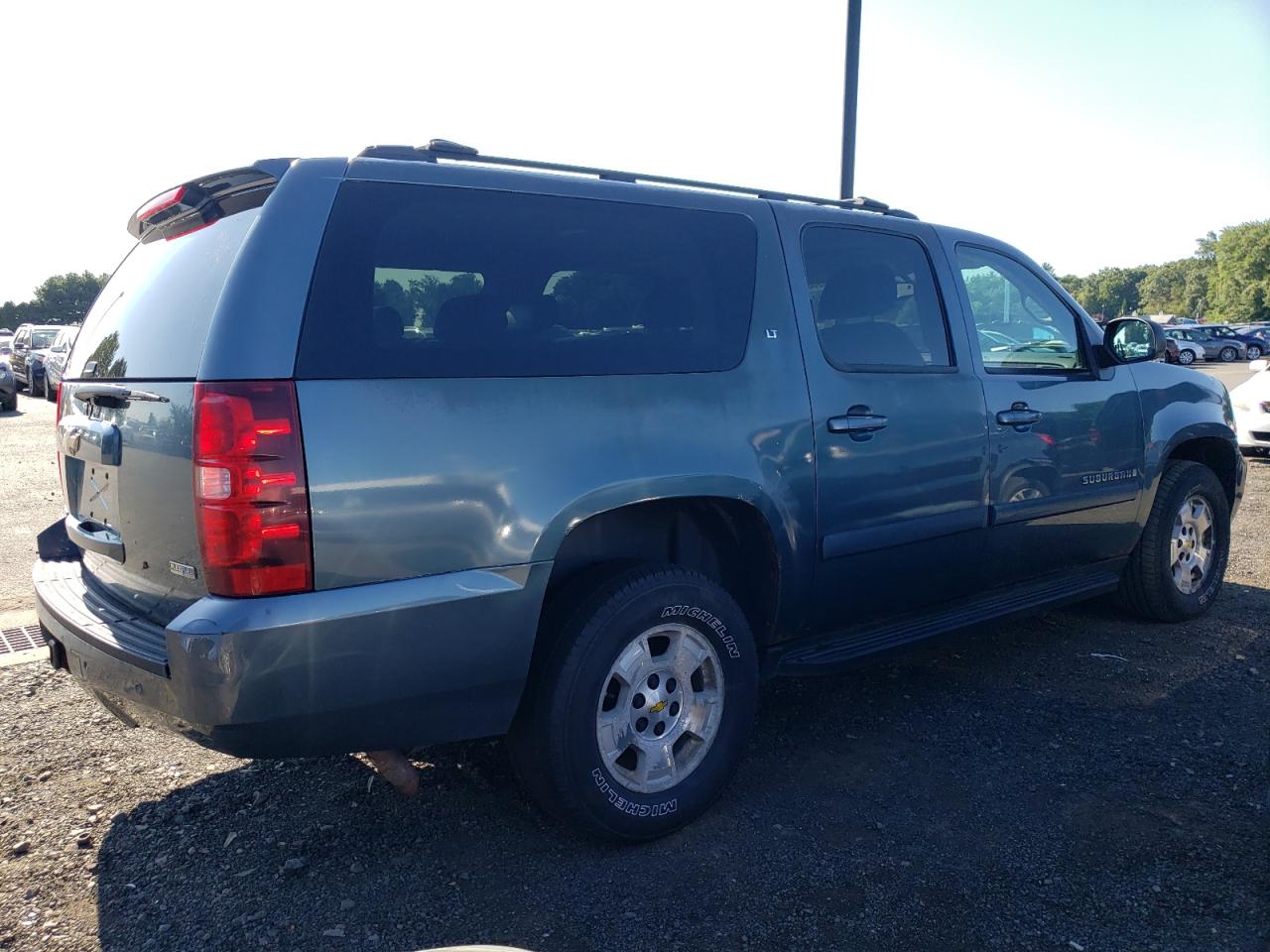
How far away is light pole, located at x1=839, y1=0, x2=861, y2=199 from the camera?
795cm

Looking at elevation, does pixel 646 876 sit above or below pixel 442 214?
below

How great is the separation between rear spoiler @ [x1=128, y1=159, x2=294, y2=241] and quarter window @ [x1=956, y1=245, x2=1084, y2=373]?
2881 mm

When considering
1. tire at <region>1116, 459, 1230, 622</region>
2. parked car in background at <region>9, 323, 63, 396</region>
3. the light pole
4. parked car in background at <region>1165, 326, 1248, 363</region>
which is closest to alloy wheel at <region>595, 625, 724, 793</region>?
tire at <region>1116, 459, 1230, 622</region>

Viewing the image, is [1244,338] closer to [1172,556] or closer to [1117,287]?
[1172,556]

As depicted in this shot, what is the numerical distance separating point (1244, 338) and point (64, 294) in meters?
109

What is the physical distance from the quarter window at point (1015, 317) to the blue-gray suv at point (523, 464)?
5cm

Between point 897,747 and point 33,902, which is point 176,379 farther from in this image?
point 897,747

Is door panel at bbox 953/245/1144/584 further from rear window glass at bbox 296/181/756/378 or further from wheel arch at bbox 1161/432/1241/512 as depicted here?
rear window glass at bbox 296/181/756/378

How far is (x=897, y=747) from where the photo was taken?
12.4ft

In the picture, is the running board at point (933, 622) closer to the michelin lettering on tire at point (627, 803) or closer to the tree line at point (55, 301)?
the michelin lettering on tire at point (627, 803)

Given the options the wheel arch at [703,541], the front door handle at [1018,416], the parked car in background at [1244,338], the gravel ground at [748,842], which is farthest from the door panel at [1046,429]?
the parked car in background at [1244,338]

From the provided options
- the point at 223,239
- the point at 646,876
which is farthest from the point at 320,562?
the point at 646,876

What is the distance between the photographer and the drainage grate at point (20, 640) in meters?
4.96

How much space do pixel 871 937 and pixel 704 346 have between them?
1.80 meters
